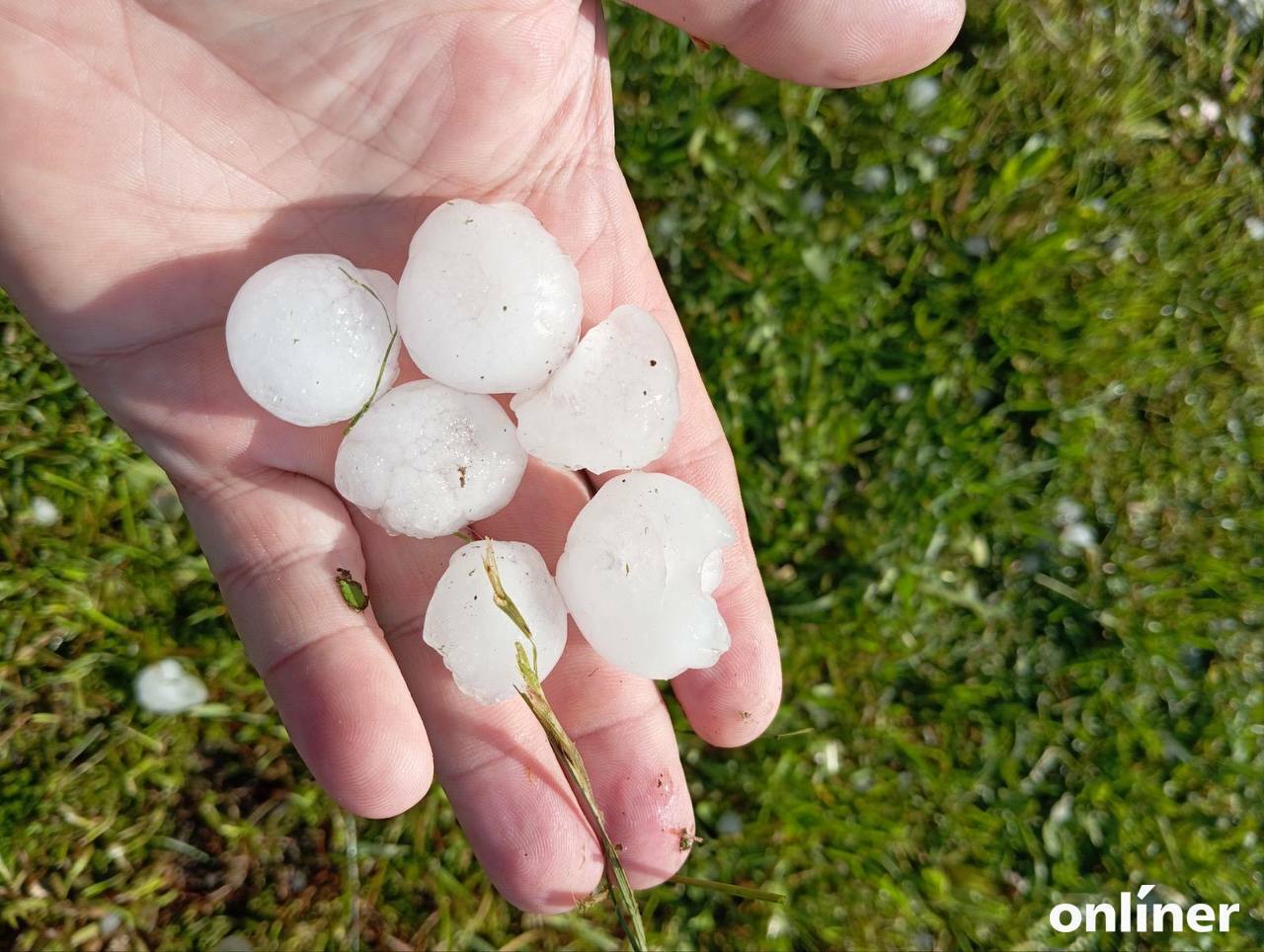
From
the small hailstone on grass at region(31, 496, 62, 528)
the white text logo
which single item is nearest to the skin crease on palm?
the small hailstone on grass at region(31, 496, 62, 528)

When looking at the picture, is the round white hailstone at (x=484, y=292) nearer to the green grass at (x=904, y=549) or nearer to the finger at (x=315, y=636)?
the finger at (x=315, y=636)

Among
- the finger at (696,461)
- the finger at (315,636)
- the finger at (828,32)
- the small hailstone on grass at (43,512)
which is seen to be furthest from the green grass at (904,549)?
the finger at (828,32)

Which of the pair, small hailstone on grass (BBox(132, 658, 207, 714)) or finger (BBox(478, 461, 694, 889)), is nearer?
finger (BBox(478, 461, 694, 889))

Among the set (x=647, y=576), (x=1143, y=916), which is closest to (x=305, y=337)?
(x=647, y=576)

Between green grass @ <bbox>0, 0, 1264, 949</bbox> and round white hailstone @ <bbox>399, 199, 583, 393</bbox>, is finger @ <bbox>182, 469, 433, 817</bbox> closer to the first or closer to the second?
round white hailstone @ <bbox>399, 199, 583, 393</bbox>

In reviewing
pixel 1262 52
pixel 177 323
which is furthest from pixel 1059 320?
pixel 177 323

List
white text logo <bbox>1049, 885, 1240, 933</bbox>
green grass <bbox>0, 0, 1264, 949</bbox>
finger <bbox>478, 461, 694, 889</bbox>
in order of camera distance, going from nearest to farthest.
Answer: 1. finger <bbox>478, 461, 694, 889</bbox>
2. green grass <bbox>0, 0, 1264, 949</bbox>
3. white text logo <bbox>1049, 885, 1240, 933</bbox>
